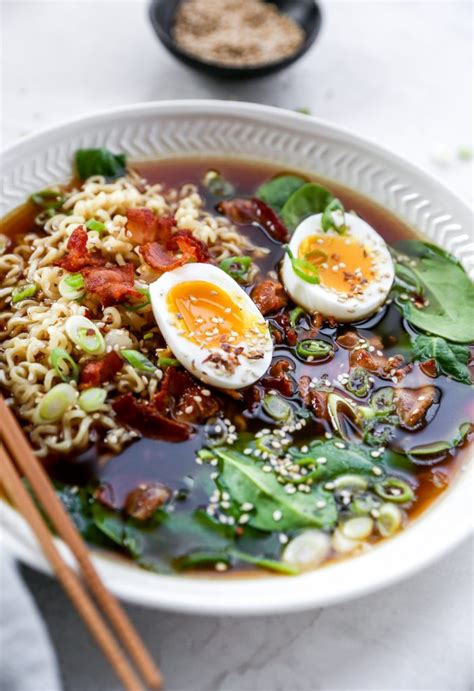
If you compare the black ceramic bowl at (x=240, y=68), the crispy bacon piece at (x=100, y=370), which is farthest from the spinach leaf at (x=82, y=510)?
the black ceramic bowl at (x=240, y=68)


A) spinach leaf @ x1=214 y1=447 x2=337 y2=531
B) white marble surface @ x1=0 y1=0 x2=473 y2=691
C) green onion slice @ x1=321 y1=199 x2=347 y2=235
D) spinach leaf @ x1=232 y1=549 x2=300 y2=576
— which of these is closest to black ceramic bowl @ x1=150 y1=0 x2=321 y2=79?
white marble surface @ x1=0 y1=0 x2=473 y2=691

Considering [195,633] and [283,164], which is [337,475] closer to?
[195,633]

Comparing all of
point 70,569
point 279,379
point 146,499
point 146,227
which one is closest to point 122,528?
point 146,499

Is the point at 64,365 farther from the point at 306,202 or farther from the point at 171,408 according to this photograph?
the point at 306,202

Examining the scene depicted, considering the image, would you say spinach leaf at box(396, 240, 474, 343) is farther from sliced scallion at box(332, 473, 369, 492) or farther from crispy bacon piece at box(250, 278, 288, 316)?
sliced scallion at box(332, 473, 369, 492)

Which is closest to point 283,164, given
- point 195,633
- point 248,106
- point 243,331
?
point 248,106
